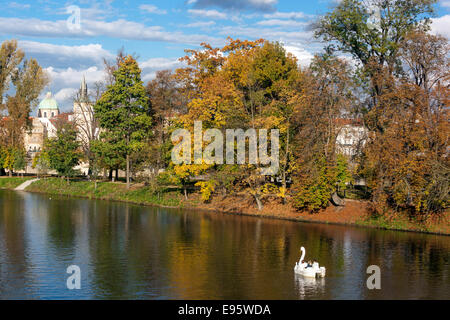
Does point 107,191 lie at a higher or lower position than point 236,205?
higher

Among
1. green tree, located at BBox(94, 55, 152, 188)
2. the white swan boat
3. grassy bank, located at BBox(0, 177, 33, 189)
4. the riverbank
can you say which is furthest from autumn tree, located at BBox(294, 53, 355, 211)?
grassy bank, located at BBox(0, 177, 33, 189)

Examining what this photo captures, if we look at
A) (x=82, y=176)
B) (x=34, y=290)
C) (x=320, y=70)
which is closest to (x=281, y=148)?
(x=320, y=70)

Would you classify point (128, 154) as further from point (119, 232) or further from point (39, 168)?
point (119, 232)

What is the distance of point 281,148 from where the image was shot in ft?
176

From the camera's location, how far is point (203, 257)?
31.9m

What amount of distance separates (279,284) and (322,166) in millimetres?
24618

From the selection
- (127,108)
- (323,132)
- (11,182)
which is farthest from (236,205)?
(11,182)

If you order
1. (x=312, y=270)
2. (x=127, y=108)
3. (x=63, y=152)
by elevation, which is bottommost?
(x=312, y=270)

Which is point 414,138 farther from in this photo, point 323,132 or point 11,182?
point 11,182

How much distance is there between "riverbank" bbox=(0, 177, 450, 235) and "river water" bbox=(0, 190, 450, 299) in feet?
6.00

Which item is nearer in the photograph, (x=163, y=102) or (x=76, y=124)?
(x=163, y=102)

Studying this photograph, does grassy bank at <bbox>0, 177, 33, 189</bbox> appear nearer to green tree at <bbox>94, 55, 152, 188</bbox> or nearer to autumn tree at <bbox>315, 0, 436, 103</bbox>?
green tree at <bbox>94, 55, 152, 188</bbox>

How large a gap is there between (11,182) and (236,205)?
42635mm

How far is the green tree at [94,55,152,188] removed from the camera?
65.8 m
